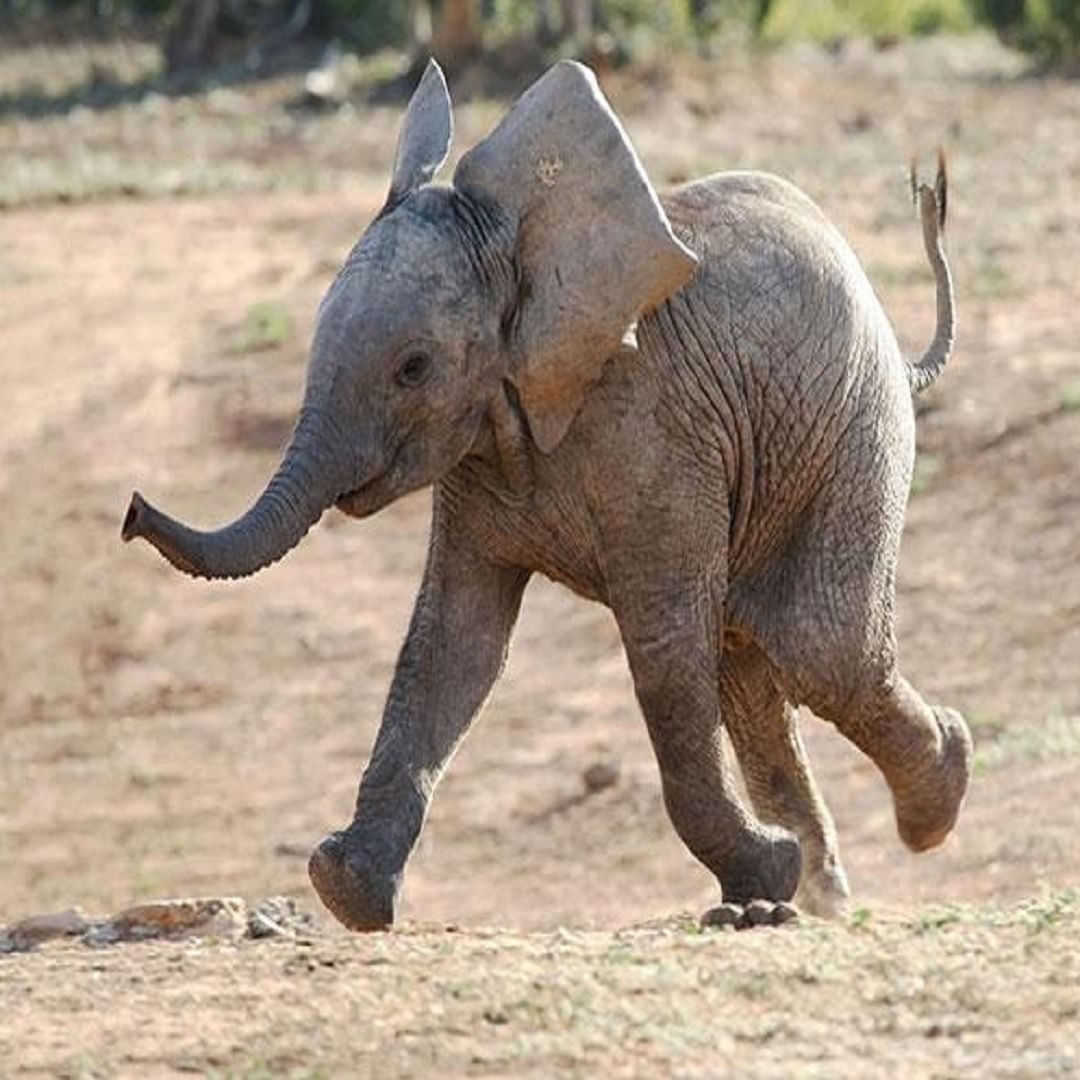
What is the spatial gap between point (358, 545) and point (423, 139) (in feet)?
26.5

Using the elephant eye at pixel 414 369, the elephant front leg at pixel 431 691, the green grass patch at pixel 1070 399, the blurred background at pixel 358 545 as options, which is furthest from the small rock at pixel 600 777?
the elephant eye at pixel 414 369

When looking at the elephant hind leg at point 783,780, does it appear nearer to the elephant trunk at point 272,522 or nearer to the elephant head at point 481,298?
the elephant head at point 481,298

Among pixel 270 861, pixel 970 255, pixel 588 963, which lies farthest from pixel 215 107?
pixel 588 963

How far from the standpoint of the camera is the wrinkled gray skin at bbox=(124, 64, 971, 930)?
7934 millimetres

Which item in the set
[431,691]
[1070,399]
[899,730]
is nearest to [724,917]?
[431,691]

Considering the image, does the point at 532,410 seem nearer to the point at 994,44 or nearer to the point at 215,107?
the point at 215,107

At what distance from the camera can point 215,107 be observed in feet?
98.2

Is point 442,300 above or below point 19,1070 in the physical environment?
above

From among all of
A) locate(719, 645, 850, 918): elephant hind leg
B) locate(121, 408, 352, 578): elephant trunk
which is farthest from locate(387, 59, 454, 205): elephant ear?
locate(719, 645, 850, 918): elephant hind leg

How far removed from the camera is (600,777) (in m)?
12.8

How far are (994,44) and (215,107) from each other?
769 cm

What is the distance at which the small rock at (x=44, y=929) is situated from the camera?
823cm

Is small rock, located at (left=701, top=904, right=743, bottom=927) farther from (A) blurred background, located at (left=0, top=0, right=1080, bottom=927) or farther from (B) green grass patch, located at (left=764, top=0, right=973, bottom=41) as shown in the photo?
(B) green grass patch, located at (left=764, top=0, right=973, bottom=41)

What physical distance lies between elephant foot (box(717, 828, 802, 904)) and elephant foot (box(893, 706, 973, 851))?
87 cm
